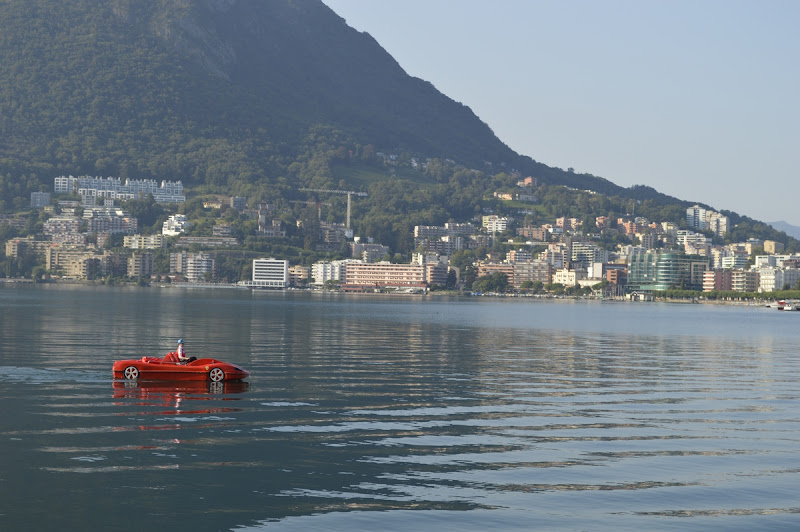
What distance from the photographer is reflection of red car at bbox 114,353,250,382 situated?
4384 cm

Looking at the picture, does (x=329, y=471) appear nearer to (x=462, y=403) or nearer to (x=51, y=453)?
(x=51, y=453)

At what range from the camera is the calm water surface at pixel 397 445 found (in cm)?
2409

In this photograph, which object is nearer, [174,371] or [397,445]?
[397,445]

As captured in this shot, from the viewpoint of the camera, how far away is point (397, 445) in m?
31.3

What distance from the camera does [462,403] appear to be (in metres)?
40.5

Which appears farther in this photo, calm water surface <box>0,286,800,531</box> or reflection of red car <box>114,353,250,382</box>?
reflection of red car <box>114,353,250,382</box>

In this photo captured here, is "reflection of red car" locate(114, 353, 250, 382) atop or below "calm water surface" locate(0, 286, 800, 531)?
atop

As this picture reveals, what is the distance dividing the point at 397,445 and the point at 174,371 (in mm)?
15393

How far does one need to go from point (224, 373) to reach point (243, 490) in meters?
18.5

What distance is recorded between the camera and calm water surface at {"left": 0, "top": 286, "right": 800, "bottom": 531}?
24094 millimetres

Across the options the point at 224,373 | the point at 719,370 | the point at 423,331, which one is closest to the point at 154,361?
the point at 224,373

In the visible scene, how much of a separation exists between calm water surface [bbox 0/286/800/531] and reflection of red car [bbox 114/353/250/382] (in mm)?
763

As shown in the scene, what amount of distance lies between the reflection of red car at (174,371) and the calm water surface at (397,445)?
763 mm

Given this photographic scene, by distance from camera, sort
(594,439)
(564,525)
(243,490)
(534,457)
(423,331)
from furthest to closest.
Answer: (423,331), (594,439), (534,457), (243,490), (564,525)
